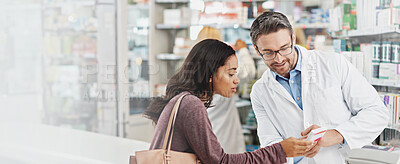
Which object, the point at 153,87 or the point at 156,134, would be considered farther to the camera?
the point at 153,87

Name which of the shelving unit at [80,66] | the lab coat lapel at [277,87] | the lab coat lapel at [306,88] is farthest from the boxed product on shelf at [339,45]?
the shelving unit at [80,66]

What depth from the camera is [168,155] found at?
5.18 ft

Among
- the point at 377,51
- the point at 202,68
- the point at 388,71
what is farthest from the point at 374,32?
the point at 202,68

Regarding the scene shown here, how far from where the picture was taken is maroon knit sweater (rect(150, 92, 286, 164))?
5.14 feet

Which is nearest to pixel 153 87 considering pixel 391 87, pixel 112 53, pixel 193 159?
pixel 112 53

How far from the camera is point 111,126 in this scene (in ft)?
11.9

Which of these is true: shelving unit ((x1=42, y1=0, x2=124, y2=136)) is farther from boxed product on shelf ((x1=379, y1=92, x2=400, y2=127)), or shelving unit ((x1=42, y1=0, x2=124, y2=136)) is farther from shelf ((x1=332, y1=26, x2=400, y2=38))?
boxed product on shelf ((x1=379, y1=92, x2=400, y2=127))

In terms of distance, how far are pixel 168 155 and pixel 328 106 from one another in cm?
83

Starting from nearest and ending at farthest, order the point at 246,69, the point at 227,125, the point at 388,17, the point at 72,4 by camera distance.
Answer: the point at 388,17 < the point at 246,69 < the point at 72,4 < the point at 227,125

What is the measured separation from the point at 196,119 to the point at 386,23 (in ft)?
4.11

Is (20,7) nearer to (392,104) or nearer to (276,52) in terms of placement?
(276,52)

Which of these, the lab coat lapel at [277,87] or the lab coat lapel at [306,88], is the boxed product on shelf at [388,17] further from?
the lab coat lapel at [277,87]

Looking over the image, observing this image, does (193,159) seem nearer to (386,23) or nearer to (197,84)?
(197,84)

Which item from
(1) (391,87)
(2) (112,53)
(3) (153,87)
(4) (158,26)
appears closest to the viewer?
(1) (391,87)
